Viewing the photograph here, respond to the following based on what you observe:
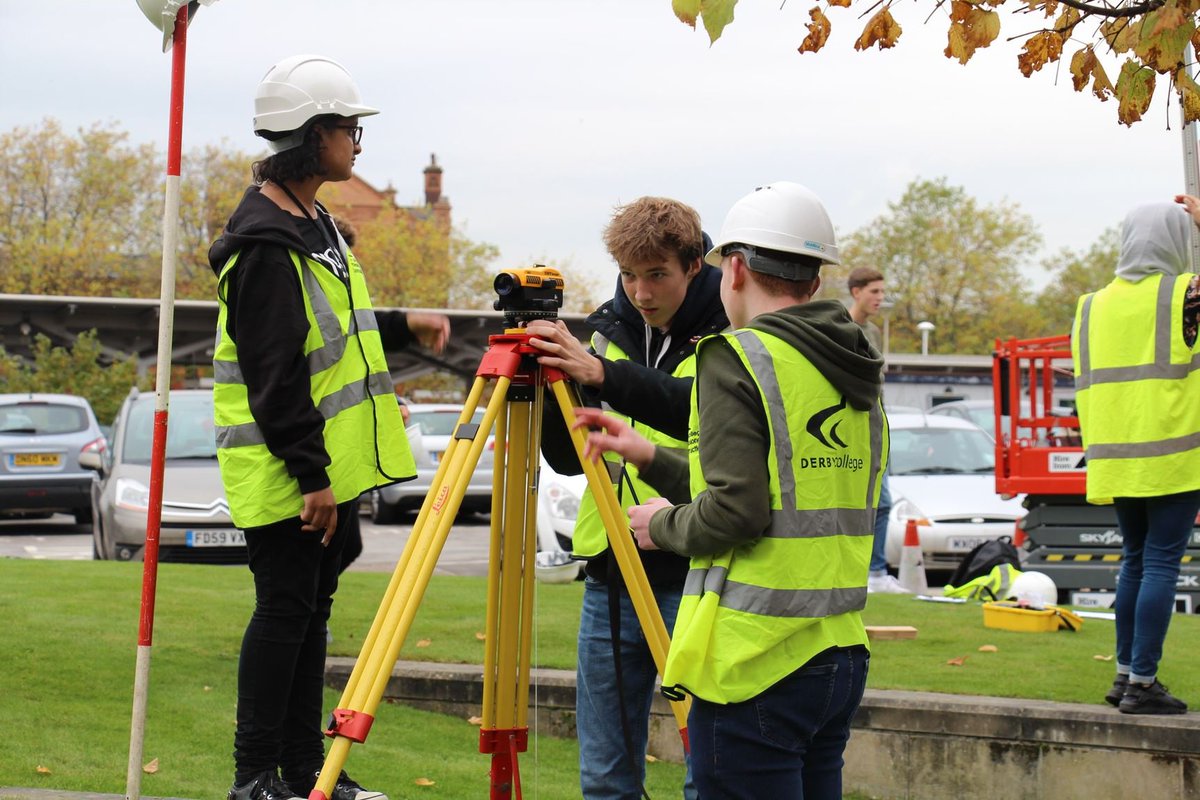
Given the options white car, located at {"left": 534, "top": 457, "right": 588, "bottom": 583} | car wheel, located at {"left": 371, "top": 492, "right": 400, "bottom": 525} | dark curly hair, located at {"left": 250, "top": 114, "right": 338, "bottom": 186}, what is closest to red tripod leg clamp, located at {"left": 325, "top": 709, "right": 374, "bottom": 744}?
dark curly hair, located at {"left": 250, "top": 114, "right": 338, "bottom": 186}

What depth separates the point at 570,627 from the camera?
8.15 m

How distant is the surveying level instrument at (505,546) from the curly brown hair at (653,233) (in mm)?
201

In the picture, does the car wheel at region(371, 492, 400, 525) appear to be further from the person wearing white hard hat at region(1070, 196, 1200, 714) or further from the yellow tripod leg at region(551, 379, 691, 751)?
the yellow tripod leg at region(551, 379, 691, 751)

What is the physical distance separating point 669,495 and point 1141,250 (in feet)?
11.8

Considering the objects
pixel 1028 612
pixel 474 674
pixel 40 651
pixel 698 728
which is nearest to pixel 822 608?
pixel 698 728

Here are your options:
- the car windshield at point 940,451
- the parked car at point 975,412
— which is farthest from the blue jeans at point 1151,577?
the parked car at point 975,412

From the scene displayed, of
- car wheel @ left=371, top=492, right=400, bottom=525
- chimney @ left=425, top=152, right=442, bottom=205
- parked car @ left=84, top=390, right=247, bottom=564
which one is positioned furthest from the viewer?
chimney @ left=425, top=152, right=442, bottom=205

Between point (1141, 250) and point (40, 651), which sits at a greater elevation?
point (1141, 250)

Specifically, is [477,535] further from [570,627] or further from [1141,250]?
[1141,250]

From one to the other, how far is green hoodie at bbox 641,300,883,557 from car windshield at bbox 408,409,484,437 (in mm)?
17613

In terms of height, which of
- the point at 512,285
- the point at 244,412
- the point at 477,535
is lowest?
the point at 477,535

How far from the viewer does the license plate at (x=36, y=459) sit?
18.2m

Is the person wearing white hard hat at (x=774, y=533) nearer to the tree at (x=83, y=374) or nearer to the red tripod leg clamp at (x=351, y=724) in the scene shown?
the red tripod leg clamp at (x=351, y=724)

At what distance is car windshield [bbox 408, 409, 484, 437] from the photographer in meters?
21.1
